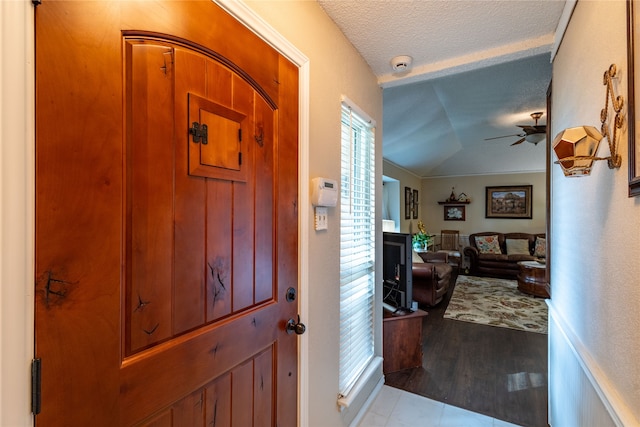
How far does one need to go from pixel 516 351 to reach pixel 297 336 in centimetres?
284

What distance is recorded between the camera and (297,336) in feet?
4.20

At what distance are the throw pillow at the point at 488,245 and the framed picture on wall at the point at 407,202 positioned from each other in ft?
5.63

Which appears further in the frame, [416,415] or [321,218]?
[416,415]

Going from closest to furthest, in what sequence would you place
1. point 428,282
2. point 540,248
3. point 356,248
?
point 356,248, point 428,282, point 540,248

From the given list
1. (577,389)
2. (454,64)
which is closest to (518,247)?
(454,64)

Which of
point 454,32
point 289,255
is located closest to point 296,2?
point 454,32

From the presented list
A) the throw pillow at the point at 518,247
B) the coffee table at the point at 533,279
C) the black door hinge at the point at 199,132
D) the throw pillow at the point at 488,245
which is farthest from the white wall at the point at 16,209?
the throw pillow at the point at 518,247

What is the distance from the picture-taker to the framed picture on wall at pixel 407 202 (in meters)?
6.87

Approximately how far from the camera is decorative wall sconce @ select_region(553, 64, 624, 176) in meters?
0.88

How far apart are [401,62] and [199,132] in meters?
1.57

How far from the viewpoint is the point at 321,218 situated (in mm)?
1423

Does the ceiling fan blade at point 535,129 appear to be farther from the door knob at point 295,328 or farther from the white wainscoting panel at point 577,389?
the door knob at point 295,328

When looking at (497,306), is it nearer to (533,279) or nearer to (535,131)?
(533,279)

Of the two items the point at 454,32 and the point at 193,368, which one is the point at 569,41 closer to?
the point at 454,32
